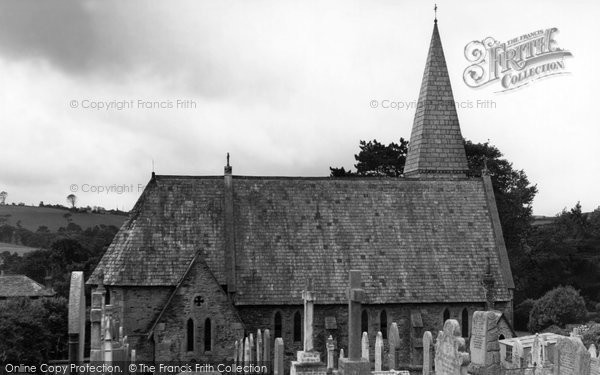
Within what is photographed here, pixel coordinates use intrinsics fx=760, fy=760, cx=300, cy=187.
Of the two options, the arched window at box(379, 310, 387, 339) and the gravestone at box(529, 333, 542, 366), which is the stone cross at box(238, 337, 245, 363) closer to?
the arched window at box(379, 310, 387, 339)

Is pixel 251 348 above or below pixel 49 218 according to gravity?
below

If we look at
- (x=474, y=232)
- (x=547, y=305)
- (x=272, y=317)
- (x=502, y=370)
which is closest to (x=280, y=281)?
(x=272, y=317)

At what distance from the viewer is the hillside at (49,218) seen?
109m

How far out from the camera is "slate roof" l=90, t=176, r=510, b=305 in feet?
102

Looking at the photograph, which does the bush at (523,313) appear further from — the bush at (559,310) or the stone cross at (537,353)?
the stone cross at (537,353)

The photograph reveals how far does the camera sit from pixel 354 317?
14.4 metres

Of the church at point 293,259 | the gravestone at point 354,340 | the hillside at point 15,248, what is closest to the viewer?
the gravestone at point 354,340

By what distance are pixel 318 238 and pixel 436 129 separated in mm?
11827

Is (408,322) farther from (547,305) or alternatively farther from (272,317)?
(547,305)

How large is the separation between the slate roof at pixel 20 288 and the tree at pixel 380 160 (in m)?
24.9

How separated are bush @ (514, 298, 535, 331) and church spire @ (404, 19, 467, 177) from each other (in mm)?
19693

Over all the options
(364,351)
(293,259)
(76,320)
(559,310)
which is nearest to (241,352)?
(293,259)

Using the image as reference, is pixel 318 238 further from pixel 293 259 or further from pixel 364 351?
pixel 364 351

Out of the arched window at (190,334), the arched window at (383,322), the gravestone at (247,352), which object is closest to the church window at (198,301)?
the arched window at (190,334)
